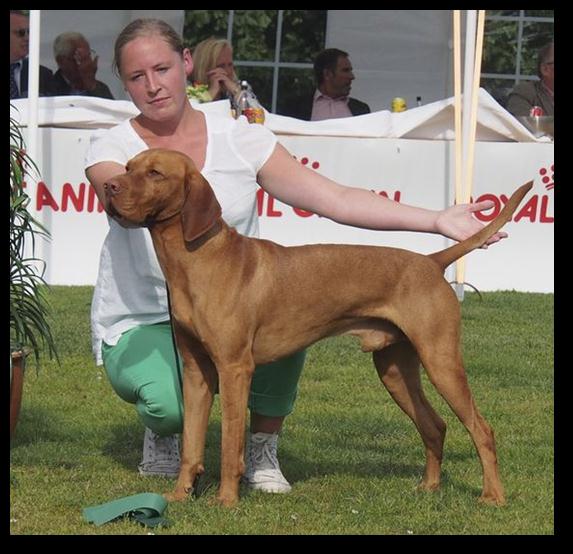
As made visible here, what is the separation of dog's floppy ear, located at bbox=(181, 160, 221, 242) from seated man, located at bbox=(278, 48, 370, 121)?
27.9 feet

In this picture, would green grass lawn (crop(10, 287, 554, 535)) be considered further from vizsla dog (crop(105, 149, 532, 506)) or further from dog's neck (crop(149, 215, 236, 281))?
dog's neck (crop(149, 215, 236, 281))

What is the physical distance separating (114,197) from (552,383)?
4.05 meters

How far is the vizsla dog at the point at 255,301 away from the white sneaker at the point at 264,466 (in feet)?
1.44

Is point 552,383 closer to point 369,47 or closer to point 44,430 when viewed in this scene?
point 44,430

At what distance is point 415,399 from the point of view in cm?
525

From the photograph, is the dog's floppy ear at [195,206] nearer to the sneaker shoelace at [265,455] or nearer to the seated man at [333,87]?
the sneaker shoelace at [265,455]

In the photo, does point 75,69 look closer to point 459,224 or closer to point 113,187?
point 459,224

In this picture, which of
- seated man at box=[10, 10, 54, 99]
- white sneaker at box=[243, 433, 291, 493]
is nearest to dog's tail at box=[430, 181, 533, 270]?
white sneaker at box=[243, 433, 291, 493]

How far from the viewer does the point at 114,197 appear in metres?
4.34

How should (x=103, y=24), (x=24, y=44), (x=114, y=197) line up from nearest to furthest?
(x=114, y=197) < (x=24, y=44) < (x=103, y=24)

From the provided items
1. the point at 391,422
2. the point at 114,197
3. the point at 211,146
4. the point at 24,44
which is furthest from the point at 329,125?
the point at 114,197

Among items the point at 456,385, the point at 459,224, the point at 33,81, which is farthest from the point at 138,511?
the point at 33,81

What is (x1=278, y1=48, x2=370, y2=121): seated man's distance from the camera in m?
12.8

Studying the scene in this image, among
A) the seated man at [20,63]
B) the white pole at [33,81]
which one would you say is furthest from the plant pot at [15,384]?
the seated man at [20,63]
